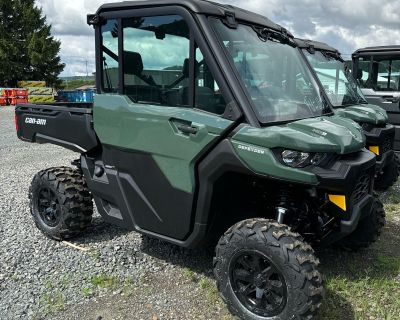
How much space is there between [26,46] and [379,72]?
125 ft

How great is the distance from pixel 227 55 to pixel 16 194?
15.7 ft

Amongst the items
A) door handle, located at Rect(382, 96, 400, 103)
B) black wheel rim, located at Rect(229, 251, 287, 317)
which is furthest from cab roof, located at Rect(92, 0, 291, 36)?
door handle, located at Rect(382, 96, 400, 103)

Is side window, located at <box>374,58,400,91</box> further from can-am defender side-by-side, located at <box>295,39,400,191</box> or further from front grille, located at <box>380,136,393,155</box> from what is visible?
front grille, located at <box>380,136,393,155</box>

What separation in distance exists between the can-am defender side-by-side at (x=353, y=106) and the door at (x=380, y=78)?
1508 millimetres

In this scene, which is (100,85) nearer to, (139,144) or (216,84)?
(139,144)

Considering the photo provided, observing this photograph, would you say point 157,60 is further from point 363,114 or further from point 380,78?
point 380,78

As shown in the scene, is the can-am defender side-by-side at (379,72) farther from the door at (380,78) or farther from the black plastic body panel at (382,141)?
the black plastic body panel at (382,141)

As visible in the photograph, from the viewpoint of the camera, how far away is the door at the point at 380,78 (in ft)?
30.8

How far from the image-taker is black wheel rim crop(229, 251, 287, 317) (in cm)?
318

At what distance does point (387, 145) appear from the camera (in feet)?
22.4

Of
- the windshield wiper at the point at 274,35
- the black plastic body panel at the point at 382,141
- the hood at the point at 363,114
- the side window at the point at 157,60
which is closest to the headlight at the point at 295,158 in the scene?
the side window at the point at 157,60

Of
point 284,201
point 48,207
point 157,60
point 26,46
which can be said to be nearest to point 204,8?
point 157,60

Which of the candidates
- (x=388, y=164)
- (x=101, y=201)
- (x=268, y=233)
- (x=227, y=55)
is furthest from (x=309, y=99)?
(x=388, y=164)

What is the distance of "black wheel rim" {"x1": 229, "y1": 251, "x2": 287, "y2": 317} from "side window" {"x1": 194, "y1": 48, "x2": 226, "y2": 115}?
1.08 metres
